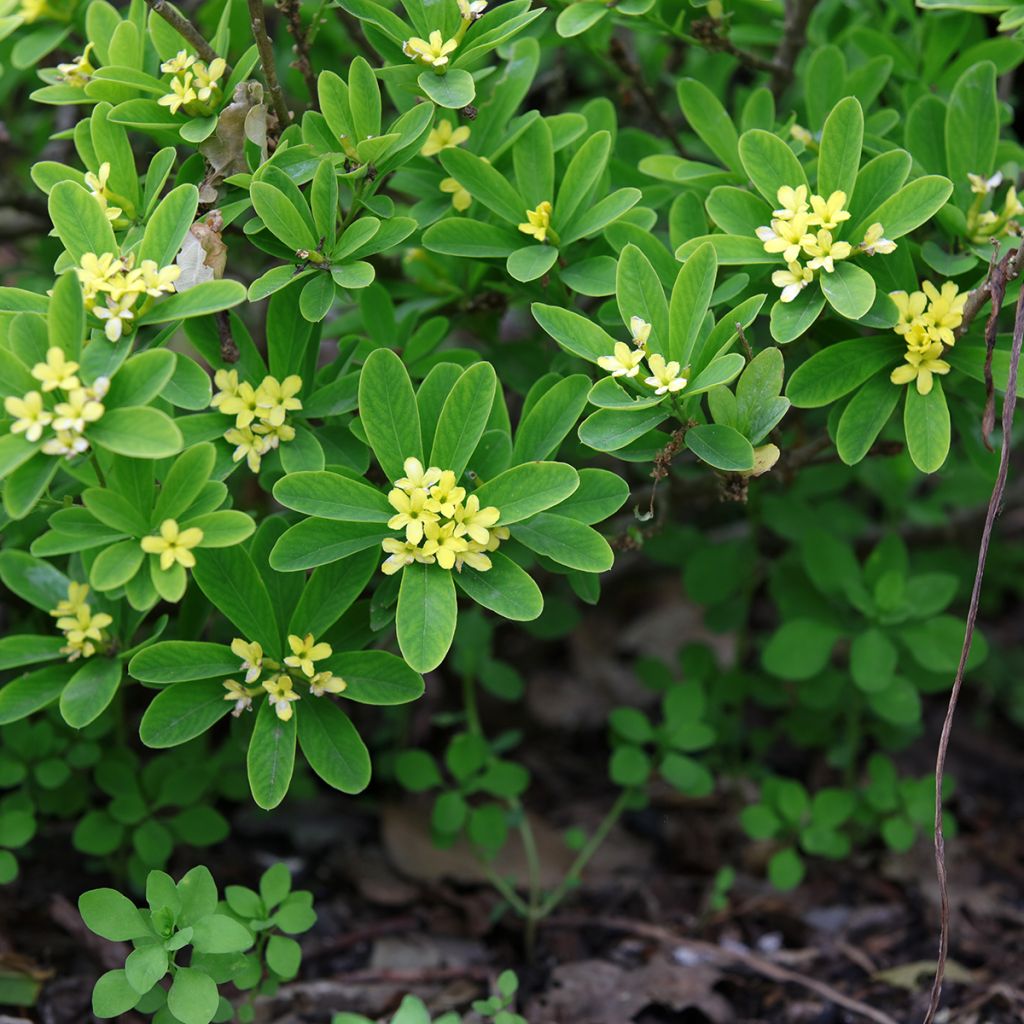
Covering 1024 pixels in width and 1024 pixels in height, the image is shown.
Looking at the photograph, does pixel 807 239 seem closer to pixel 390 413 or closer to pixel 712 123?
pixel 712 123

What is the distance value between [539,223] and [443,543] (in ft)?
1.79

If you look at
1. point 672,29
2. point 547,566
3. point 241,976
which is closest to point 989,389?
point 547,566

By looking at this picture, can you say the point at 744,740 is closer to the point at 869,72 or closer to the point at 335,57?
the point at 869,72

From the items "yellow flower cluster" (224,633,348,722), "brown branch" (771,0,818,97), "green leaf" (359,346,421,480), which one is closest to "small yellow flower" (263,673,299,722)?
"yellow flower cluster" (224,633,348,722)

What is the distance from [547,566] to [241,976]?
776 millimetres

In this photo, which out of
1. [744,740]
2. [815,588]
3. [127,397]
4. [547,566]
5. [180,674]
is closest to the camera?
[127,397]

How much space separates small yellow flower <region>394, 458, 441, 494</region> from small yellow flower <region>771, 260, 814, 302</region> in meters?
0.54

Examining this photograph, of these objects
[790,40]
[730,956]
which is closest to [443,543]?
[730,956]

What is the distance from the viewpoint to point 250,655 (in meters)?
1.52

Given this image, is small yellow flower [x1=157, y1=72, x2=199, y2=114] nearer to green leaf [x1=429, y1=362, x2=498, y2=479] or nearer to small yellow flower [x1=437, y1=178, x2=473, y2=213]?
small yellow flower [x1=437, y1=178, x2=473, y2=213]

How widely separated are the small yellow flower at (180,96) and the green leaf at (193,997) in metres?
1.21

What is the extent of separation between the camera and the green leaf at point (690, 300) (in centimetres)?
149

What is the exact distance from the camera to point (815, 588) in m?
2.34

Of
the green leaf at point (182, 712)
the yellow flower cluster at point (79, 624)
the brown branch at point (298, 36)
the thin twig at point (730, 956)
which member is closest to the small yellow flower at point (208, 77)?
the brown branch at point (298, 36)
